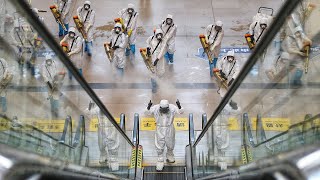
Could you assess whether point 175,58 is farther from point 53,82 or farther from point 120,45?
point 53,82

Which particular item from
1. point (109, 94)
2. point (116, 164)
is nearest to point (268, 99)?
point (116, 164)

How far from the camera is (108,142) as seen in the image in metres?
7.70

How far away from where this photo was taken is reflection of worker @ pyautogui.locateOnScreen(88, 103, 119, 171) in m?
7.01

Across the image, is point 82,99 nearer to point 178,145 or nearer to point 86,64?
point 178,145

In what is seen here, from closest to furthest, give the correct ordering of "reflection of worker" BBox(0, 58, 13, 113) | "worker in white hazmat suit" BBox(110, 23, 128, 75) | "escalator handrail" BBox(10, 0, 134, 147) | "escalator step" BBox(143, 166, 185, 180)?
"escalator handrail" BBox(10, 0, 134, 147) → "reflection of worker" BBox(0, 58, 13, 113) → "escalator step" BBox(143, 166, 185, 180) → "worker in white hazmat suit" BBox(110, 23, 128, 75)

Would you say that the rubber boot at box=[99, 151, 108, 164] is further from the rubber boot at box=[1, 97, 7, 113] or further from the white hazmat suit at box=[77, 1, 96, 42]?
the white hazmat suit at box=[77, 1, 96, 42]

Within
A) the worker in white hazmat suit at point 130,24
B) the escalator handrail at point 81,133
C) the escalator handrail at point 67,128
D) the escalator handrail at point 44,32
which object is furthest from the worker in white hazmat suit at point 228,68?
the escalator handrail at point 44,32

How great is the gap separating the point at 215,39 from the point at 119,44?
97.4 inches

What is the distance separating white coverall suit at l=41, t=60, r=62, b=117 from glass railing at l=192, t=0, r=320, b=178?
5.54 ft

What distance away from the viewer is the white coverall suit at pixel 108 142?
7051 mm

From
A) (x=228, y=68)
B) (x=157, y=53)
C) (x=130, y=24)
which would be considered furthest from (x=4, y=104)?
(x=130, y=24)

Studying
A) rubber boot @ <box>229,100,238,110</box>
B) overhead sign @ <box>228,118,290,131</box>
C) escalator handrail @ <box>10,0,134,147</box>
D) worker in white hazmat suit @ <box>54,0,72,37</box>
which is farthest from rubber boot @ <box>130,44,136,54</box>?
escalator handrail @ <box>10,0,134,147</box>

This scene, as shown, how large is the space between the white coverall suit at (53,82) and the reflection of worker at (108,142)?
1253 mm

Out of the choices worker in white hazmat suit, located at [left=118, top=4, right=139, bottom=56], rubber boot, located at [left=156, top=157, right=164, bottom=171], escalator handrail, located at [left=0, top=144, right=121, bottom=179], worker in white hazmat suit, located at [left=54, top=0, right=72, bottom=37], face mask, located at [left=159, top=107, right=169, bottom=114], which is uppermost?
worker in white hazmat suit, located at [left=54, top=0, right=72, bottom=37]
